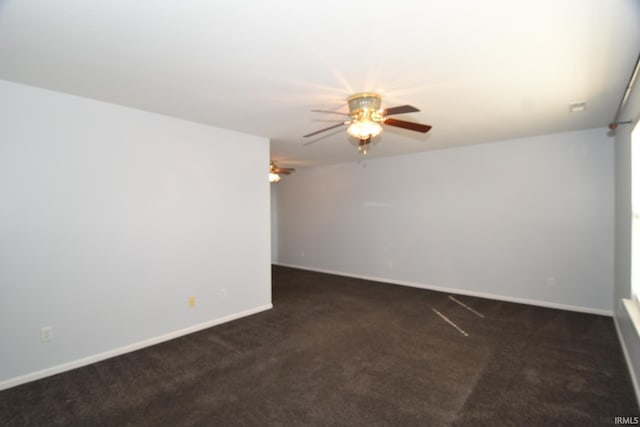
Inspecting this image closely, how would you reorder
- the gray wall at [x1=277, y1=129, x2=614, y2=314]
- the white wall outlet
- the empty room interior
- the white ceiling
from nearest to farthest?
the white ceiling < the empty room interior < the white wall outlet < the gray wall at [x1=277, y1=129, x2=614, y2=314]

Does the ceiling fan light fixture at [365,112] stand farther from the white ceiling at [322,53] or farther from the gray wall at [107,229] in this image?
the gray wall at [107,229]

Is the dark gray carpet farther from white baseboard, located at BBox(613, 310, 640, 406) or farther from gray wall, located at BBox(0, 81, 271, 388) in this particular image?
gray wall, located at BBox(0, 81, 271, 388)

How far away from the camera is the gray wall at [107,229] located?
253cm

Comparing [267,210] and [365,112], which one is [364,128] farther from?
[267,210]

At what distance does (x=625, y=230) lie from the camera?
119 inches

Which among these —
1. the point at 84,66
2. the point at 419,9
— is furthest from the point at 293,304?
the point at 419,9

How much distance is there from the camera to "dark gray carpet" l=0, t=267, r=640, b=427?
6.92 ft

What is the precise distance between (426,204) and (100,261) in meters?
4.82

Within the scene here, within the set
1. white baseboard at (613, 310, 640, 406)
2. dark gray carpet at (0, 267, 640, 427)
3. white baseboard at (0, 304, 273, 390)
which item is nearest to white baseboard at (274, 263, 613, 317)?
dark gray carpet at (0, 267, 640, 427)

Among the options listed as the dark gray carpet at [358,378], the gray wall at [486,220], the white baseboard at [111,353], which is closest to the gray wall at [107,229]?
the white baseboard at [111,353]

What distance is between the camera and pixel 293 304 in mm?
4688

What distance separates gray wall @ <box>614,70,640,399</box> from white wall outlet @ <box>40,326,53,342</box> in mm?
4663

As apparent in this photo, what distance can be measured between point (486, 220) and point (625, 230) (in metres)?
1.88

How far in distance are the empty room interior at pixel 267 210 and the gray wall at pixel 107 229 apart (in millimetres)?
19
